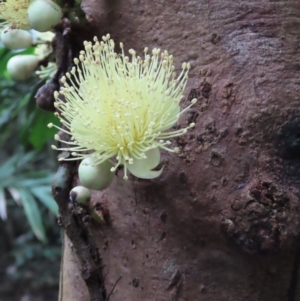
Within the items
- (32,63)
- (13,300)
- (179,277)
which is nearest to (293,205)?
(179,277)

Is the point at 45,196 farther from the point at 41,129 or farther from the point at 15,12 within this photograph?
the point at 15,12

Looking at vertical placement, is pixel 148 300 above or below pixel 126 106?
below

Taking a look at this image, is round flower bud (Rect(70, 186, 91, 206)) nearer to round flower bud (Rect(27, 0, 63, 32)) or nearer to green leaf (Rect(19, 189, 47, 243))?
round flower bud (Rect(27, 0, 63, 32))

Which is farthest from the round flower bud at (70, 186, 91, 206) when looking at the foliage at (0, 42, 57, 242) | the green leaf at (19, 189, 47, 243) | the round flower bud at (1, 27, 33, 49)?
the green leaf at (19, 189, 47, 243)

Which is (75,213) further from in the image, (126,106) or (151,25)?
(151,25)

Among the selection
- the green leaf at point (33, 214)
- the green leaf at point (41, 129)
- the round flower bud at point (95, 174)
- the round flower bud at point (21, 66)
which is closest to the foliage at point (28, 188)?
the green leaf at point (33, 214)

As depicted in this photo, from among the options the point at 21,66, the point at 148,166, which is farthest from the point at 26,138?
the point at 148,166
